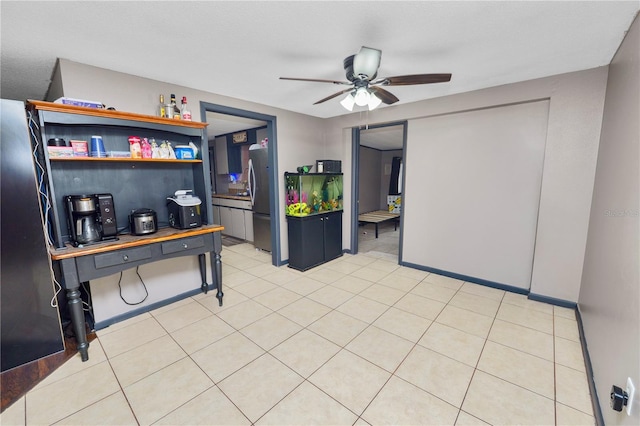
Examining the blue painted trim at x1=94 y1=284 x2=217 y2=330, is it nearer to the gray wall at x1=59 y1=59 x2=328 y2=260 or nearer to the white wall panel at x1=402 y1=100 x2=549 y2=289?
the gray wall at x1=59 y1=59 x2=328 y2=260

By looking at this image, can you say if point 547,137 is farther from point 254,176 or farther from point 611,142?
point 254,176

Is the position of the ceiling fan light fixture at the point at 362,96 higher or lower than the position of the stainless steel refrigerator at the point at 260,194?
higher

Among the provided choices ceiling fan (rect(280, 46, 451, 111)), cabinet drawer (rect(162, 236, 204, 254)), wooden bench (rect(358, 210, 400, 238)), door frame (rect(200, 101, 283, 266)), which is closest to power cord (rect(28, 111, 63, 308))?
cabinet drawer (rect(162, 236, 204, 254))

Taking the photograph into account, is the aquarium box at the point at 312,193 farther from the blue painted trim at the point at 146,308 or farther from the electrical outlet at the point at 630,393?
the electrical outlet at the point at 630,393

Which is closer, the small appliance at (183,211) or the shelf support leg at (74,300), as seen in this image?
the shelf support leg at (74,300)

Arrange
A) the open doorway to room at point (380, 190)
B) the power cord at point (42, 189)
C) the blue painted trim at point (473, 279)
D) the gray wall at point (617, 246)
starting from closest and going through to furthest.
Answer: the gray wall at point (617, 246), the power cord at point (42, 189), the blue painted trim at point (473, 279), the open doorway to room at point (380, 190)

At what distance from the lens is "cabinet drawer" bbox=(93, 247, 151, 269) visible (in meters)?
1.95

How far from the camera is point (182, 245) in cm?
237

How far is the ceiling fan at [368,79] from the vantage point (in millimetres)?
1815

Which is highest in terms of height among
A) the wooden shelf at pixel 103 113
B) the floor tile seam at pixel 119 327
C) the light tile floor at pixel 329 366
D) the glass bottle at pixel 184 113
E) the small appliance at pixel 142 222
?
the glass bottle at pixel 184 113

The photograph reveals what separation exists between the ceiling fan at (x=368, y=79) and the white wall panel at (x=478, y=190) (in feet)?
4.75

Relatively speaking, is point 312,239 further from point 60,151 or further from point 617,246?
point 617,246

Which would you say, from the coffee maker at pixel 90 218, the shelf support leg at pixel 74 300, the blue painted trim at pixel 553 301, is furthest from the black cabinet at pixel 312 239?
the blue painted trim at pixel 553 301

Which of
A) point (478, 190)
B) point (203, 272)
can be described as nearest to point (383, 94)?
point (478, 190)
